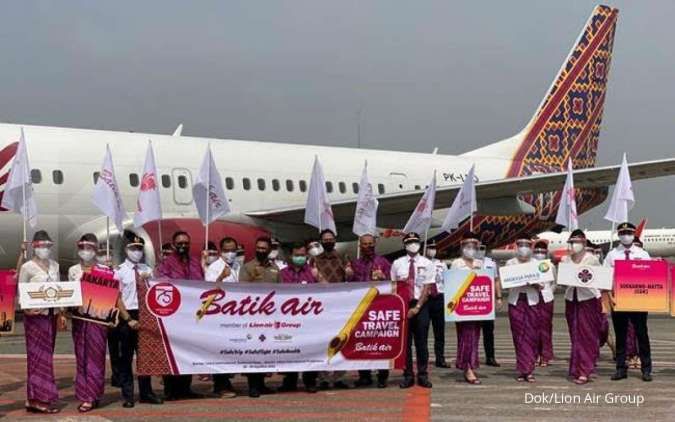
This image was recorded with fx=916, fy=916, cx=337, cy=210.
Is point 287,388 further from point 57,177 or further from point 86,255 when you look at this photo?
point 57,177

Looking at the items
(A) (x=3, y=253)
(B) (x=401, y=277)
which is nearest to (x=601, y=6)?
(A) (x=3, y=253)

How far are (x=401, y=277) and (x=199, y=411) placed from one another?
2.70 meters

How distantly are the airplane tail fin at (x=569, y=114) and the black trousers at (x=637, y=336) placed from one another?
1732cm

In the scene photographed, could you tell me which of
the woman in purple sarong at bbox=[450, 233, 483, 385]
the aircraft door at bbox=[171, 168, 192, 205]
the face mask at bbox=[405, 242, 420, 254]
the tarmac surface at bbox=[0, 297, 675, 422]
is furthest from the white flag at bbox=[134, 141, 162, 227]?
the aircraft door at bbox=[171, 168, 192, 205]

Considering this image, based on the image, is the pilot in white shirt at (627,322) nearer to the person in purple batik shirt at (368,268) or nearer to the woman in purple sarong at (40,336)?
the person in purple batik shirt at (368,268)

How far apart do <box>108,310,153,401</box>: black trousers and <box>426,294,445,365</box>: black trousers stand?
→ 4251mm

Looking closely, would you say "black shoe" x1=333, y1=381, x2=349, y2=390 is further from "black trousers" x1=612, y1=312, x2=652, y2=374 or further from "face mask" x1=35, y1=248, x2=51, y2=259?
"face mask" x1=35, y1=248, x2=51, y2=259

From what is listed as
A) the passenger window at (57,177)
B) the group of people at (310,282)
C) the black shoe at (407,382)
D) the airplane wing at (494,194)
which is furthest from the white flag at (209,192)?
the airplane wing at (494,194)

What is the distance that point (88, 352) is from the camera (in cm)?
837

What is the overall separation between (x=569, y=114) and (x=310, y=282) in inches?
799

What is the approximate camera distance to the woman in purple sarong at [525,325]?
9.88 metres

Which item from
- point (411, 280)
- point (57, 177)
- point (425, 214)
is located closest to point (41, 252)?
point (411, 280)

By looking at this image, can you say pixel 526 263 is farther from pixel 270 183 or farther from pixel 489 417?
pixel 270 183

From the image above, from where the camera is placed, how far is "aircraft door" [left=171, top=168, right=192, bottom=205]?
65.3ft
